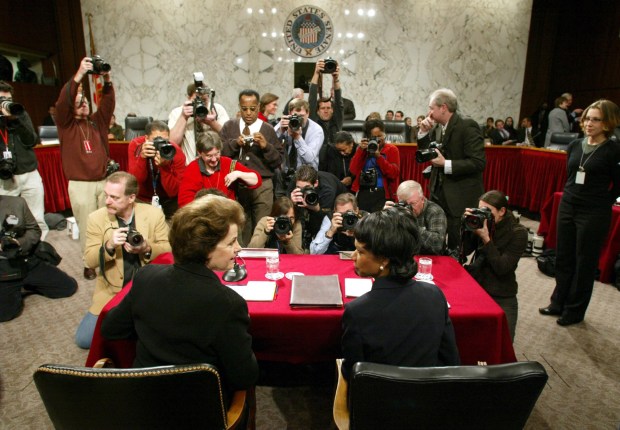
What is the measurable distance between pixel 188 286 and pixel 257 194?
221 cm

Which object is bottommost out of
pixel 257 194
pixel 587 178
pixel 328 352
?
pixel 328 352

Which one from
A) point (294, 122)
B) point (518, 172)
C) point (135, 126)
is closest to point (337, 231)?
point (294, 122)

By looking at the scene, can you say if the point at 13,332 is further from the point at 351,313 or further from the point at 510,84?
the point at 510,84

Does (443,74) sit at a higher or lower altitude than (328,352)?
higher

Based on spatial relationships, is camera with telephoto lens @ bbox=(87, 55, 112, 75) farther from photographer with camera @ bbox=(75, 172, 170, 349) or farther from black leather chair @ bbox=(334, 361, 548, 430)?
black leather chair @ bbox=(334, 361, 548, 430)

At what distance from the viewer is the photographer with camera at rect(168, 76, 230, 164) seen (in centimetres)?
320

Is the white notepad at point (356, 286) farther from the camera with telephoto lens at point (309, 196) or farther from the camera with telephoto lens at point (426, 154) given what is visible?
the camera with telephoto lens at point (426, 154)

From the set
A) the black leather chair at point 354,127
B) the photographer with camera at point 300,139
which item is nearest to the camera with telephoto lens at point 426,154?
the photographer with camera at point 300,139

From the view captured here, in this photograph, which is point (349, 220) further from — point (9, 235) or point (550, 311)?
point (9, 235)

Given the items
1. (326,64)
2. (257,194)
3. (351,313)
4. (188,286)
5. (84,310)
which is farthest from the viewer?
(326,64)

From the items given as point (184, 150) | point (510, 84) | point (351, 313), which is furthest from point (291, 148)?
point (510, 84)

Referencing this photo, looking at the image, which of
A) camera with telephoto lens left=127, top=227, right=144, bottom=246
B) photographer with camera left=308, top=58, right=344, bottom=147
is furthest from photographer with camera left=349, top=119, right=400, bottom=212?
camera with telephoto lens left=127, top=227, right=144, bottom=246

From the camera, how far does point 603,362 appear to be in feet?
8.64

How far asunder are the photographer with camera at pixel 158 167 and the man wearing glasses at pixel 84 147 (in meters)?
0.48
